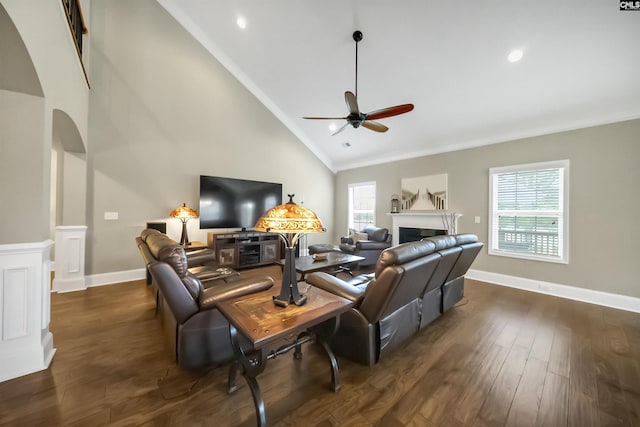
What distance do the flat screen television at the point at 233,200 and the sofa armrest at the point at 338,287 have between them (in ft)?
11.0

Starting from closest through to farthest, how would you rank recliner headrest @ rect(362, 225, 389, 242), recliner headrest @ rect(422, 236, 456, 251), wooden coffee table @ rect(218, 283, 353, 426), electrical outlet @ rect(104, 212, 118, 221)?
wooden coffee table @ rect(218, 283, 353, 426)
recliner headrest @ rect(422, 236, 456, 251)
electrical outlet @ rect(104, 212, 118, 221)
recliner headrest @ rect(362, 225, 389, 242)

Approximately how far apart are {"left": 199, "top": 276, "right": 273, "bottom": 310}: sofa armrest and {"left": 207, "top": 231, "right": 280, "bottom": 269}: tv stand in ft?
9.02

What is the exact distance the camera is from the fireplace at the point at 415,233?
16.5 ft

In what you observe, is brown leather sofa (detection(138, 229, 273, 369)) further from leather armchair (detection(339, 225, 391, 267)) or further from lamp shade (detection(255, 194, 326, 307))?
leather armchair (detection(339, 225, 391, 267))

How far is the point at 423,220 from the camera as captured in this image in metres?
5.10

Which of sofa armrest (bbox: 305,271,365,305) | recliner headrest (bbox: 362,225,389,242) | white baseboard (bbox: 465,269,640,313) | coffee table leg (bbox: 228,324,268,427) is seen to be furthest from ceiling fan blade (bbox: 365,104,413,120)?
white baseboard (bbox: 465,269,640,313)

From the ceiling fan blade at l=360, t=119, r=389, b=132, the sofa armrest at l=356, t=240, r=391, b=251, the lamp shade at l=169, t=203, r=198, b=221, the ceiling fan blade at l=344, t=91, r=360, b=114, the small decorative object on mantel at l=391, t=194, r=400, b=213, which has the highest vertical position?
the ceiling fan blade at l=344, t=91, r=360, b=114

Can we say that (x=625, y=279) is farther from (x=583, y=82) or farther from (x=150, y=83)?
(x=150, y=83)

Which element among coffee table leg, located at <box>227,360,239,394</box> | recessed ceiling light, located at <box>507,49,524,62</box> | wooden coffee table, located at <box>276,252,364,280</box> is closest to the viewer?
coffee table leg, located at <box>227,360,239,394</box>

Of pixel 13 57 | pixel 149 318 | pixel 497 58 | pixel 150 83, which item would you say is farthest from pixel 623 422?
pixel 150 83

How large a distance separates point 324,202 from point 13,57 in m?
5.93

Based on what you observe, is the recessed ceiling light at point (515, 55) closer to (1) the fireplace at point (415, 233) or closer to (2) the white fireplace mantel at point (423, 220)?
(2) the white fireplace mantel at point (423, 220)

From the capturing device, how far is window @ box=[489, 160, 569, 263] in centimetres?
363

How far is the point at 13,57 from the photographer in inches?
61.4
